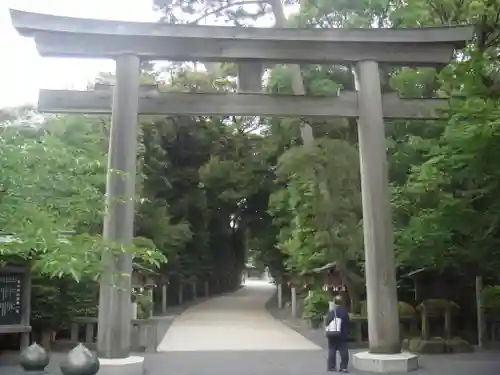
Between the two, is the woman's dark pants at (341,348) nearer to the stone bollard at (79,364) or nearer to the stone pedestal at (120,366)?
the stone pedestal at (120,366)

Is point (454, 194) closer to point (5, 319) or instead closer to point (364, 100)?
point (364, 100)

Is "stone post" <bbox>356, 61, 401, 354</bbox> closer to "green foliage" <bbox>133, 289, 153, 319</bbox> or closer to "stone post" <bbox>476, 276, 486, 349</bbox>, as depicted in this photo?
"stone post" <bbox>476, 276, 486, 349</bbox>

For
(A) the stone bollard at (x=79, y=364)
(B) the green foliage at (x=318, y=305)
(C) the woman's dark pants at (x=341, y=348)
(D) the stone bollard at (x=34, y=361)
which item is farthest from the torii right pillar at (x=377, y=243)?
(B) the green foliage at (x=318, y=305)

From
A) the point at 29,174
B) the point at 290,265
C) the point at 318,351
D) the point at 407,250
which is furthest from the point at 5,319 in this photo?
the point at 290,265

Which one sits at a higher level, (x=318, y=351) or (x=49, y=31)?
(x=49, y=31)

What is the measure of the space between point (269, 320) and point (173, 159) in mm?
13146

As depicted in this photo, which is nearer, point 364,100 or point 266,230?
point 364,100

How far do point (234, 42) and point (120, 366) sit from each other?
6385 mm

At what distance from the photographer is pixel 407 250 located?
13789 mm

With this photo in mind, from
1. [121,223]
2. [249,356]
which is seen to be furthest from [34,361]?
[249,356]

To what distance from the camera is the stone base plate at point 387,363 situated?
412 inches

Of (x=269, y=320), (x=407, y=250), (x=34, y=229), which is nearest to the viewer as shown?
(x=34, y=229)

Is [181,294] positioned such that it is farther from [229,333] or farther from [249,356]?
[249,356]

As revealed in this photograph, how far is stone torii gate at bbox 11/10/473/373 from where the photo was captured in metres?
10.5
